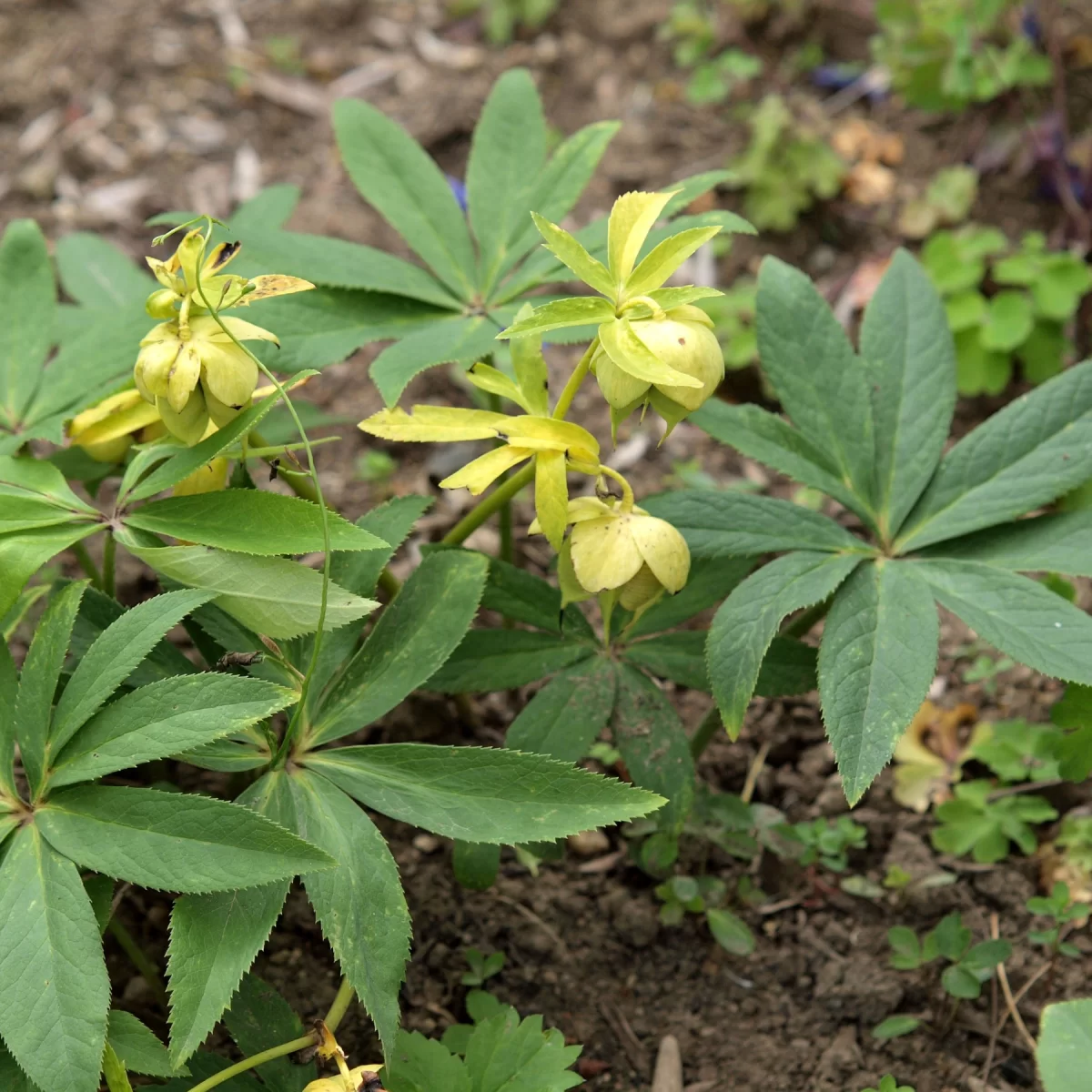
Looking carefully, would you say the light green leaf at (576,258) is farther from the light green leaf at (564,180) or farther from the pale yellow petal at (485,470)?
the light green leaf at (564,180)

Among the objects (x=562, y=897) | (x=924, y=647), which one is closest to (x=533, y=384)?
(x=924, y=647)

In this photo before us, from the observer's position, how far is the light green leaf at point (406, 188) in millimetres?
1709

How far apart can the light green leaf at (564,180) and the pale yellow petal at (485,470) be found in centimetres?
54

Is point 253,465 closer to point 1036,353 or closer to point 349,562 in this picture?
point 349,562

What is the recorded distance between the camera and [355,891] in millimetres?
1207

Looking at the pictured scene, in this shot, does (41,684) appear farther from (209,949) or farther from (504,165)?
(504,165)

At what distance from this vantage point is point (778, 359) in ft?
5.10

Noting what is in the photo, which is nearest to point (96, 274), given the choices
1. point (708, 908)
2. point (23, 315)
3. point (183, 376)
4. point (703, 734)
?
point (23, 315)

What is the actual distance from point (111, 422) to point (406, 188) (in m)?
0.57

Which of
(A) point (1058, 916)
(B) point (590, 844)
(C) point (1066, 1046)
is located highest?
(C) point (1066, 1046)

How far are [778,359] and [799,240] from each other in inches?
54.0

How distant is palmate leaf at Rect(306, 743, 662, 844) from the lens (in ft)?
3.94

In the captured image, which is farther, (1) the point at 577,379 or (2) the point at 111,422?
(2) the point at 111,422

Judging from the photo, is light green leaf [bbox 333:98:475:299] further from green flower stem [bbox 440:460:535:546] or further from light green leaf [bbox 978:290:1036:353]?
light green leaf [bbox 978:290:1036:353]
